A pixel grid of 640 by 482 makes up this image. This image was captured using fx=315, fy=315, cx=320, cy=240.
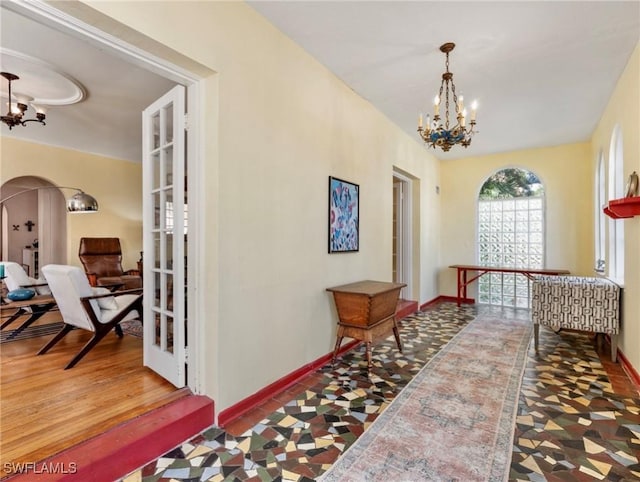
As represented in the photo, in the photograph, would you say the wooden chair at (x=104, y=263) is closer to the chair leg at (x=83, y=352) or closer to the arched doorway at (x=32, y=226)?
the arched doorway at (x=32, y=226)

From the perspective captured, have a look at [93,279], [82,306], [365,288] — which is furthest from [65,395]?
[93,279]

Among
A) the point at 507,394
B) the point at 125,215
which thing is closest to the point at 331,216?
the point at 507,394

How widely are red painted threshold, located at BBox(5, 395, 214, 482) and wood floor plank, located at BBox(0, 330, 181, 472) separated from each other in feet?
0.26

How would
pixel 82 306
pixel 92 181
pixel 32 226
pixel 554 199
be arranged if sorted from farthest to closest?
pixel 32 226, pixel 92 181, pixel 554 199, pixel 82 306

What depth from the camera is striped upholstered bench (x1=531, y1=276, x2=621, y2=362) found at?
9.99ft

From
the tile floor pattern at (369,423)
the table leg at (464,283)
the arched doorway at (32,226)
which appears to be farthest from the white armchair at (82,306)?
the table leg at (464,283)

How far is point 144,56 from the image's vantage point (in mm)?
1757

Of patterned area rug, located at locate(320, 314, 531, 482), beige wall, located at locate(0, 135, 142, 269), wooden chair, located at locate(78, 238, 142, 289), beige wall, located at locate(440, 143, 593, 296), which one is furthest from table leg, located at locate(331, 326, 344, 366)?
beige wall, located at locate(0, 135, 142, 269)

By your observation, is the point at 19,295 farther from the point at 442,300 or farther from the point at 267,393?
the point at 442,300

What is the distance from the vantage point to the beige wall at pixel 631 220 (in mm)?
2602

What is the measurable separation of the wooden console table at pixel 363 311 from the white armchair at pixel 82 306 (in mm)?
1876

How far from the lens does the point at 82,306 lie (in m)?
2.62

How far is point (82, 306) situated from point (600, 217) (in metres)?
6.44

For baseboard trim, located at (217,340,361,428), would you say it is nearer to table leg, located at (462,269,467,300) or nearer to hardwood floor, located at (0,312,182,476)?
hardwood floor, located at (0,312,182,476)
